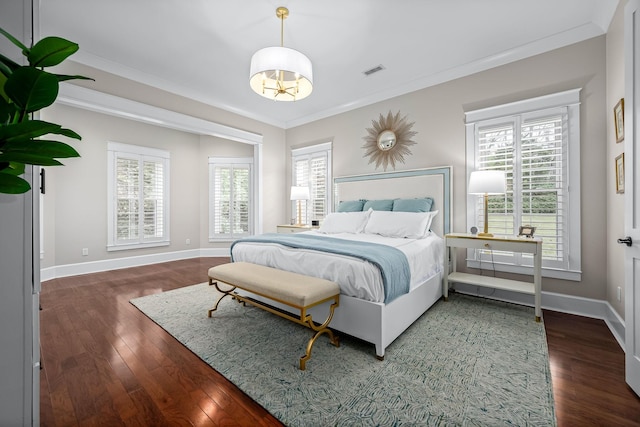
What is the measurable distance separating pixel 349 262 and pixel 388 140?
8.98ft

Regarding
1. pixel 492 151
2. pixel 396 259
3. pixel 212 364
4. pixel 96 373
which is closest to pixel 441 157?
pixel 492 151

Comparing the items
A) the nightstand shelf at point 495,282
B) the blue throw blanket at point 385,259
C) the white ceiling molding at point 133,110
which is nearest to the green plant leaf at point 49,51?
the blue throw blanket at point 385,259

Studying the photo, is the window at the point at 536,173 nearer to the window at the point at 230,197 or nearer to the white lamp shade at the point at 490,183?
the white lamp shade at the point at 490,183

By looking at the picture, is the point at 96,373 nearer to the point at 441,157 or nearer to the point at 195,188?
the point at 441,157

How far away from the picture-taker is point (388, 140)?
14.1 ft

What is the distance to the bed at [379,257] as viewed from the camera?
2066 millimetres

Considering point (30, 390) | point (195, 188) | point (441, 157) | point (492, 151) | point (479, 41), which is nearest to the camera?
point (30, 390)

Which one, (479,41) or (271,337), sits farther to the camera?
(479,41)

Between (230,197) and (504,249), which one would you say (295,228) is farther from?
(504,249)

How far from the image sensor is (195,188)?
6219 millimetres

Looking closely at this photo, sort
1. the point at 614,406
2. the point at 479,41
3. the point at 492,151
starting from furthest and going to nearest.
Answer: the point at 492,151, the point at 479,41, the point at 614,406

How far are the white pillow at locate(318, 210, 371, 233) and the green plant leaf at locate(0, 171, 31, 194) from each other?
3.35m

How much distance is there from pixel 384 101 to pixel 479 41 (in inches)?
58.6

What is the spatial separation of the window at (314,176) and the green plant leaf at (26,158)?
4.57 metres
